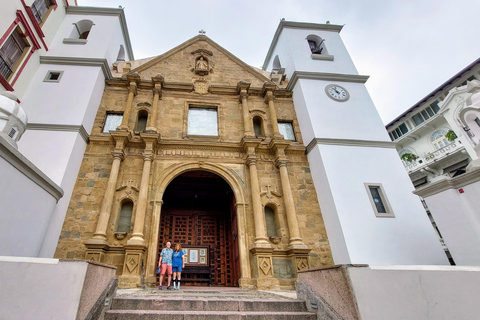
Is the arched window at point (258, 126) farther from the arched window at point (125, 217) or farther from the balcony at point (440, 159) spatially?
the balcony at point (440, 159)

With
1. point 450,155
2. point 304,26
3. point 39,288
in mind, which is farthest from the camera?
point 450,155

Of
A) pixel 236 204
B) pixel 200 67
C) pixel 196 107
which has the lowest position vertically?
pixel 236 204

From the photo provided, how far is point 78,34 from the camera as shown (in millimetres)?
12734

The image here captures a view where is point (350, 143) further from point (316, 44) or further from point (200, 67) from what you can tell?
Result: point (200, 67)

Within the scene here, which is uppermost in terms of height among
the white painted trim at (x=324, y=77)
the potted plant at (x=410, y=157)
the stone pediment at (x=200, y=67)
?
the stone pediment at (x=200, y=67)

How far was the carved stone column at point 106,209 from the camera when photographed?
7.17 m

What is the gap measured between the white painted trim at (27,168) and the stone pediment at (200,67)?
253 inches

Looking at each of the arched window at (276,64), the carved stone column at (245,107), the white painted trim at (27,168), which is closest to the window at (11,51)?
the white painted trim at (27,168)

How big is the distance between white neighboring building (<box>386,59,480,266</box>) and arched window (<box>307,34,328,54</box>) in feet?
23.0

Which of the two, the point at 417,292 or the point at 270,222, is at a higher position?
the point at 270,222

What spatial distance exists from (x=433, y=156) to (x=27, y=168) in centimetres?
2262

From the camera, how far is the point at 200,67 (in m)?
12.3

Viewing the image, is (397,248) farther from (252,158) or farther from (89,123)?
(89,123)

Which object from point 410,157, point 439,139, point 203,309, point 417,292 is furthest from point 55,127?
point 439,139
